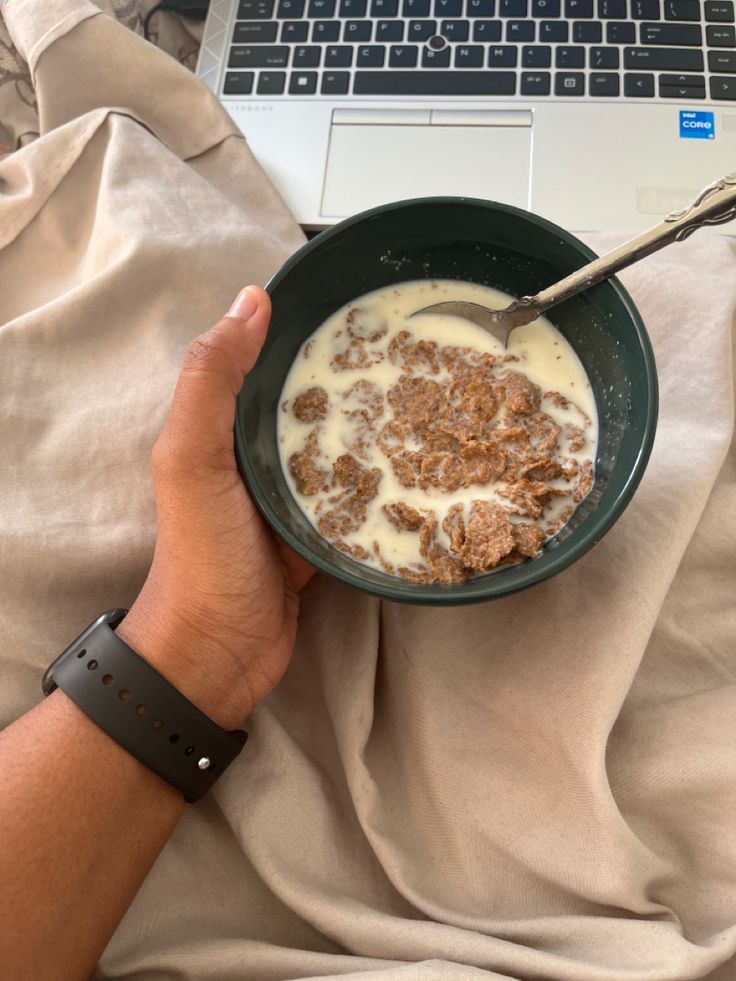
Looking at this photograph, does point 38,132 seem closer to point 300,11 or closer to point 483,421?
point 300,11

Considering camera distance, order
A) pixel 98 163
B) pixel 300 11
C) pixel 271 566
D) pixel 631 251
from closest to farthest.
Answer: pixel 631 251
pixel 271 566
pixel 98 163
pixel 300 11

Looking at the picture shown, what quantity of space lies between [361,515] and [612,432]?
24cm

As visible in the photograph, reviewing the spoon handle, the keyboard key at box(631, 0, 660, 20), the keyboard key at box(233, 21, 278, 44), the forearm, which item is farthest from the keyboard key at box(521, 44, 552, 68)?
the forearm

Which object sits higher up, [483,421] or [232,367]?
[232,367]

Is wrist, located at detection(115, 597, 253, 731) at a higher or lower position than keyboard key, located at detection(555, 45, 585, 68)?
lower

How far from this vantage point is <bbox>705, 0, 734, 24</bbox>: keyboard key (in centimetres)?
103

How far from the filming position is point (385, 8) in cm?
106

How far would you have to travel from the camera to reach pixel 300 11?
1.07m

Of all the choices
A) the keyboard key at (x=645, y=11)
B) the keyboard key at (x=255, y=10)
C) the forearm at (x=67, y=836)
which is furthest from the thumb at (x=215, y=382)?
the keyboard key at (x=645, y=11)

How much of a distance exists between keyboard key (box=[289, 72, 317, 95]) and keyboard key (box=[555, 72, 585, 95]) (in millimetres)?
296

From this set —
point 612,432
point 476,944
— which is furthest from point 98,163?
point 476,944

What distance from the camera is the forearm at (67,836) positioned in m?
0.66

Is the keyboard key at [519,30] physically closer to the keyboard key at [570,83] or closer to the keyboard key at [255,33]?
the keyboard key at [570,83]

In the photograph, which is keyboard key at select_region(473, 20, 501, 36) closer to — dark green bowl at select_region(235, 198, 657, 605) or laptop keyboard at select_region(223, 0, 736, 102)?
laptop keyboard at select_region(223, 0, 736, 102)
